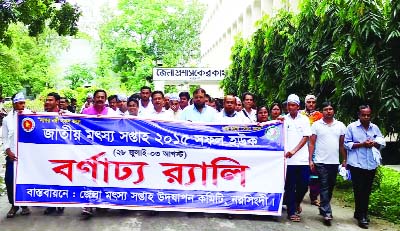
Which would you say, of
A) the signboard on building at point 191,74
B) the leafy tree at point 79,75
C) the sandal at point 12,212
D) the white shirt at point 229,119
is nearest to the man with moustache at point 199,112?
the white shirt at point 229,119

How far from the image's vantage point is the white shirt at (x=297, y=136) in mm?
7246

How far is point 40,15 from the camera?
12211mm

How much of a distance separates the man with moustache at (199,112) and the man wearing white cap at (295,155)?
1.22 meters

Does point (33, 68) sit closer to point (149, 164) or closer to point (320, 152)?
point (149, 164)

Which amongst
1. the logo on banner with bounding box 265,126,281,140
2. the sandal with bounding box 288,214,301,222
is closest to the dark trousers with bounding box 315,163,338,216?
the sandal with bounding box 288,214,301,222

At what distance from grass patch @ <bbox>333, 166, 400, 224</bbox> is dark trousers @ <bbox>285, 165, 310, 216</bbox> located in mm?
1551

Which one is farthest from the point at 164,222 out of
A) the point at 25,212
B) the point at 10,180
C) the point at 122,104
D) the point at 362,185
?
the point at 122,104

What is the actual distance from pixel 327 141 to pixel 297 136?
0.45 metres

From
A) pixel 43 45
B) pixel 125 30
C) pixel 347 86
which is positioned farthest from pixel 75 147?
pixel 43 45

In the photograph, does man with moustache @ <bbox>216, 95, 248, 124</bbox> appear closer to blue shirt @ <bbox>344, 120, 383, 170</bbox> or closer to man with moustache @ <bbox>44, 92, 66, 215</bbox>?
blue shirt @ <bbox>344, 120, 383, 170</bbox>

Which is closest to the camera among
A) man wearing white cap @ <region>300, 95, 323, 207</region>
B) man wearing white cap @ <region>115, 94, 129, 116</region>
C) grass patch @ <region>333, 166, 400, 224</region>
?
grass patch @ <region>333, 166, 400, 224</region>

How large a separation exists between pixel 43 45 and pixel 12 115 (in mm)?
40494

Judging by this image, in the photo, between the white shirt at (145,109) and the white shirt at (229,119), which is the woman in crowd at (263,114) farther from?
the white shirt at (145,109)

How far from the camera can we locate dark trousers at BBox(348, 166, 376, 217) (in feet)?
23.4
